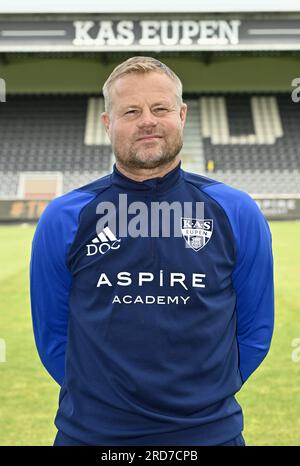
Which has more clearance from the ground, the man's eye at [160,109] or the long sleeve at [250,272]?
the man's eye at [160,109]

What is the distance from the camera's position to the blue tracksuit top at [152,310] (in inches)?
60.9

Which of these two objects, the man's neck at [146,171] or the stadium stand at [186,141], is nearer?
the man's neck at [146,171]

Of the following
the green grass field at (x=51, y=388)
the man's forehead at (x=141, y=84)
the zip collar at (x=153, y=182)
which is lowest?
the green grass field at (x=51, y=388)

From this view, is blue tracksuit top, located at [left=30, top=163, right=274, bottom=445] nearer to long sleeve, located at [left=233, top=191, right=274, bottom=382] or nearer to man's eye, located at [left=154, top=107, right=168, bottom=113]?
long sleeve, located at [left=233, top=191, right=274, bottom=382]

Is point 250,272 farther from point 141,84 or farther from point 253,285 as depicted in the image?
point 141,84

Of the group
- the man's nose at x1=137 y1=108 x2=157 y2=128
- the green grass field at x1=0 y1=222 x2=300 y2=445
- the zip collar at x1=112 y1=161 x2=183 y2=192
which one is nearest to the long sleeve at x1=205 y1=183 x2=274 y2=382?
the zip collar at x1=112 y1=161 x2=183 y2=192

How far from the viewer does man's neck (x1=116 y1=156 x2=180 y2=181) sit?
1639 mm

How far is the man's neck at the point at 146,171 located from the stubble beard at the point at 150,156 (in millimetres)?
13

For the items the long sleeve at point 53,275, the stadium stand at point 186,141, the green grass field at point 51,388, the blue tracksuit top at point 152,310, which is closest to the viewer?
the blue tracksuit top at point 152,310

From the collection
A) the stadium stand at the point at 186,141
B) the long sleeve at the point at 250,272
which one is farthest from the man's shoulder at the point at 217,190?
the stadium stand at the point at 186,141

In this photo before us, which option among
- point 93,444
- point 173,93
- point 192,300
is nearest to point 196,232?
point 192,300

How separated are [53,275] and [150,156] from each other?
441 mm

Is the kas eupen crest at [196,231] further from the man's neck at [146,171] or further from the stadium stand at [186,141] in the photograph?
the stadium stand at [186,141]

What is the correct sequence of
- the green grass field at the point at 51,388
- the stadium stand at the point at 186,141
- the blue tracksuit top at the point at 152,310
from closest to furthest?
the blue tracksuit top at the point at 152,310 < the green grass field at the point at 51,388 < the stadium stand at the point at 186,141
